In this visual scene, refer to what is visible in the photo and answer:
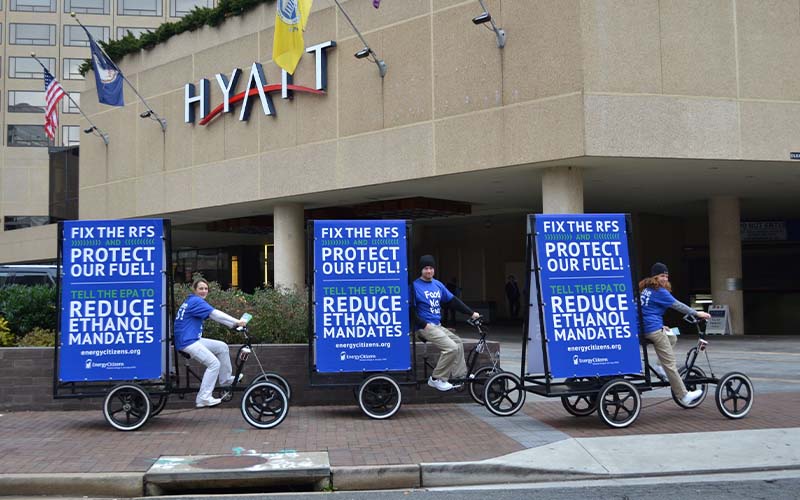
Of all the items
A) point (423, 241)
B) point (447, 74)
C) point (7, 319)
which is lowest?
point (7, 319)

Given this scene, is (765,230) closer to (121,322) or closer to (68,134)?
(121,322)

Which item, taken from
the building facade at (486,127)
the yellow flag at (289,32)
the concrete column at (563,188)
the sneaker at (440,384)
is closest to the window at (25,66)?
the building facade at (486,127)

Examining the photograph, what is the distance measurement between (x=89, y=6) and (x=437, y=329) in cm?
6030

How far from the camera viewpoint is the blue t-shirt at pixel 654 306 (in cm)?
995

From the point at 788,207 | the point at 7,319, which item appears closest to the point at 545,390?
the point at 7,319

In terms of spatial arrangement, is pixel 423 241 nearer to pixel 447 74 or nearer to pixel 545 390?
pixel 447 74

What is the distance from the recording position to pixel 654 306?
1003cm

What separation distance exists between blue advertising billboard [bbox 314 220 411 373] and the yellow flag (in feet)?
31.6

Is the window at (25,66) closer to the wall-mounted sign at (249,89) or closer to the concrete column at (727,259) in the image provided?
the wall-mounted sign at (249,89)

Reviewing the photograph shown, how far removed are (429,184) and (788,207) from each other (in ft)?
51.3

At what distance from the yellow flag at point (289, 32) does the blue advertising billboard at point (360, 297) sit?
31.6 ft

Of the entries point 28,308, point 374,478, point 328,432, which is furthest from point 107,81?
point 374,478

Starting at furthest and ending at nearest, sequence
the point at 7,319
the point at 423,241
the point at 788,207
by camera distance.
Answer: the point at 423,241 → the point at 788,207 → the point at 7,319

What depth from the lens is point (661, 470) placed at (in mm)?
7660
